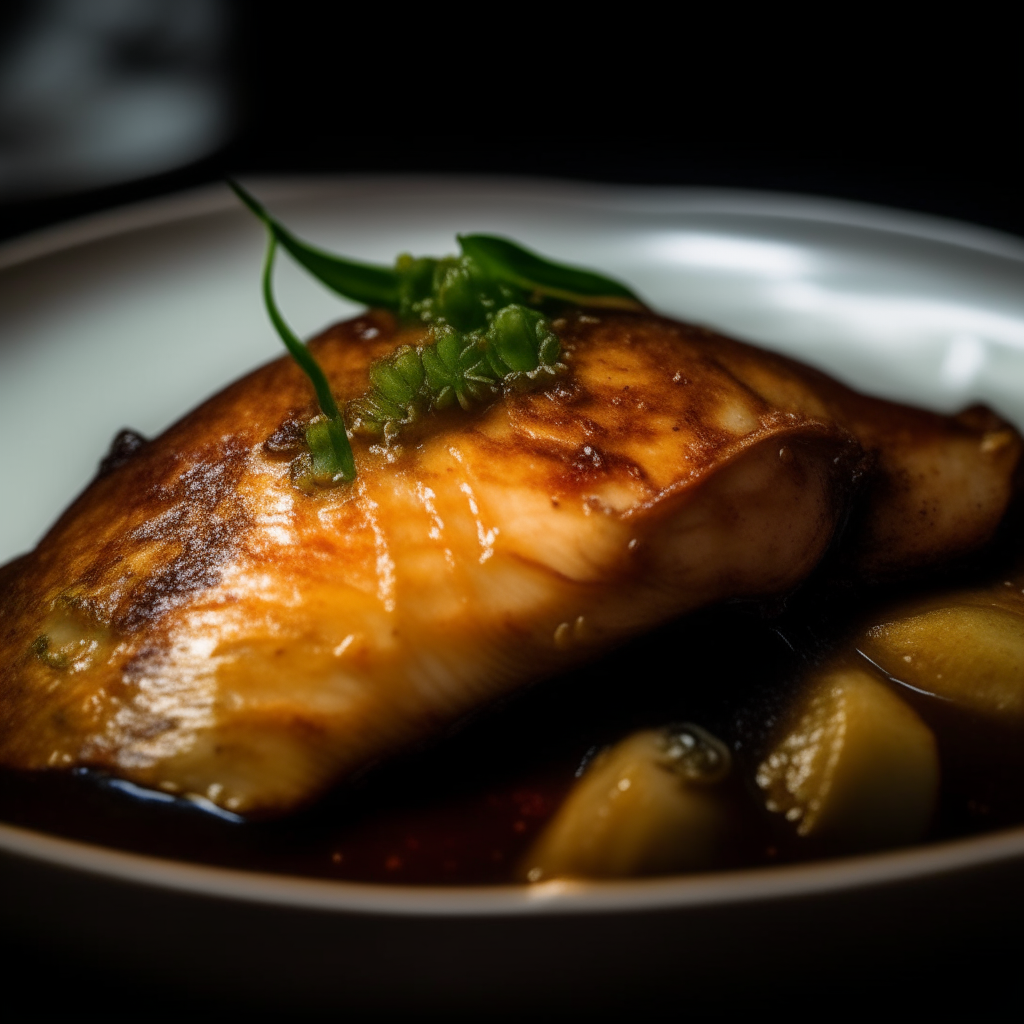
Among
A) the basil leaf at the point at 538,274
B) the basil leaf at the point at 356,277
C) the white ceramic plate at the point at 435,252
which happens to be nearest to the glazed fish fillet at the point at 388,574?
the basil leaf at the point at 538,274

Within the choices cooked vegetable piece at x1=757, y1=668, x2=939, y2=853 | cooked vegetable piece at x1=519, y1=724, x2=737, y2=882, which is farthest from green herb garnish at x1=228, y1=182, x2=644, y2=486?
cooked vegetable piece at x1=757, y1=668, x2=939, y2=853

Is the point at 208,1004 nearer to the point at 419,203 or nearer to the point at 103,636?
the point at 103,636

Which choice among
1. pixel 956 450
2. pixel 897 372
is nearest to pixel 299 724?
pixel 956 450

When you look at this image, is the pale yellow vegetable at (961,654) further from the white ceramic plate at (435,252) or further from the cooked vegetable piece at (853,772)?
the white ceramic plate at (435,252)

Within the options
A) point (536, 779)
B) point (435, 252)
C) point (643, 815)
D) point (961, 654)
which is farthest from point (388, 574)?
point (435, 252)

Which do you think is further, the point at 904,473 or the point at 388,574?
the point at 904,473

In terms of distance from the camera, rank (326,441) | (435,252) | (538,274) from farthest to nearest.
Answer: (435,252) → (538,274) → (326,441)

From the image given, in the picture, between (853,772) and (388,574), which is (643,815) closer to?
(853,772)
